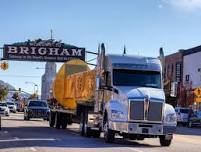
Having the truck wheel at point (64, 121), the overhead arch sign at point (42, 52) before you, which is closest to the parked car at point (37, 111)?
the truck wheel at point (64, 121)

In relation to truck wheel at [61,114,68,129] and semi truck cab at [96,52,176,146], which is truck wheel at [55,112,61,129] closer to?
truck wheel at [61,114,68,129]

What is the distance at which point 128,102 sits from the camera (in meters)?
24.7

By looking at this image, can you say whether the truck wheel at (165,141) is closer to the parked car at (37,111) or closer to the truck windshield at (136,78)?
the truck windshield at (136,78)

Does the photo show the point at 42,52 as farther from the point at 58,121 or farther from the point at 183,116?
the point at 58,121

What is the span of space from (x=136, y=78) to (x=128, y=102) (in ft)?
5.66

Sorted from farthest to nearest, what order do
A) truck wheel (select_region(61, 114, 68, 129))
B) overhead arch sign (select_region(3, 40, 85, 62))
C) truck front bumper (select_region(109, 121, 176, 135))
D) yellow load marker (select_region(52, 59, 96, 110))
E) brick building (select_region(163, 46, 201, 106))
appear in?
brick building (select_region(163, 46, 201, 106)) → overhead arch sign (select_region(3, 40, 85, 62)) → truck wheel (select_region(61, 114, 68, 129)) → yellow load marker (select_region(52, 59, 96, 110)) → truck front bumper (select_region(109, 121, 176, 135))

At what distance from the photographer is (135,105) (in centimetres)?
2467

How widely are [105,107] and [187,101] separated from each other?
6039 centimetres

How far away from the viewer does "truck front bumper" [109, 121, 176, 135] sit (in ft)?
80.5

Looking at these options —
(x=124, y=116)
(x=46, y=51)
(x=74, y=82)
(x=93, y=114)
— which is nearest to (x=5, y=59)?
(x=46, y=51)

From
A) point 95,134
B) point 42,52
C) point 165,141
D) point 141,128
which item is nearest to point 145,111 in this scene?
point 141,128

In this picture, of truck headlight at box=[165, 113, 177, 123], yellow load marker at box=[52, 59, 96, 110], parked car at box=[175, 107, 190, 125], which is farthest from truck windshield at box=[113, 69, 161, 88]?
parked car at box=[175, 107, 190, 125]

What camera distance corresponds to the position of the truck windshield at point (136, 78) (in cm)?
2598

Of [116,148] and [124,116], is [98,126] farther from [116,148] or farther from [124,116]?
[116,148]
